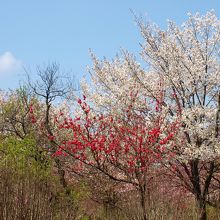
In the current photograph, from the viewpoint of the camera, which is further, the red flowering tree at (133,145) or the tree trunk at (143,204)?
the red flowering tree at (133,145)

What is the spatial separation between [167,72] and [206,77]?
1.42 m

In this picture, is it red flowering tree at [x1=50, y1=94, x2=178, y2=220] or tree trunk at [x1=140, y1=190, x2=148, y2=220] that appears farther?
red flowering tree at [x1=50, y1=94, x2=178, y2=220]

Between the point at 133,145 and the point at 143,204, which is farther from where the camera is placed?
the point at 133,145

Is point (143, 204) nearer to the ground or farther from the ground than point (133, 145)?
nearer to the ground

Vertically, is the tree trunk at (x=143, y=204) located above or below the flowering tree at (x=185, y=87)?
below

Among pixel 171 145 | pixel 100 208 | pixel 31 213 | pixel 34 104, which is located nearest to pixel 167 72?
pixel 171 145

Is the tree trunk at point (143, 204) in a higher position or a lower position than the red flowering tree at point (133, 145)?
lower

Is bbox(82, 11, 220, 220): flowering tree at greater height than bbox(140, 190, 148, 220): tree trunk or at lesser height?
greater

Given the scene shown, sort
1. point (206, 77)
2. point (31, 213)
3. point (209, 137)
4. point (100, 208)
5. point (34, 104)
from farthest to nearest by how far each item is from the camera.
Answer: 1. point (34, 104)
2. point (100, 208)
3. point (206, 77)
4. point (209, 137)
5. point (31, 213)

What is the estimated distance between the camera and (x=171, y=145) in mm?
14820

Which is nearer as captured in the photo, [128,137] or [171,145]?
[128,137]

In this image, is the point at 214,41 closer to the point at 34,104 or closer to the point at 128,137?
the point at 128,137

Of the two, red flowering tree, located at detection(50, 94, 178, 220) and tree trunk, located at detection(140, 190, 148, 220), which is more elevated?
red flowering tree, located at detection(50, 94, 178, 220)

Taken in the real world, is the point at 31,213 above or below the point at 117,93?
below
